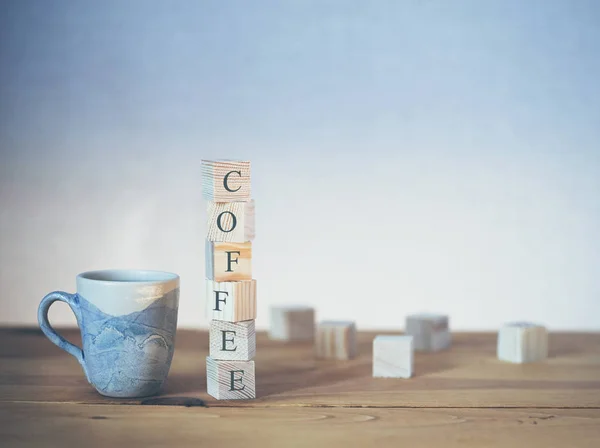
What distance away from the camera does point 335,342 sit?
136 centimetres

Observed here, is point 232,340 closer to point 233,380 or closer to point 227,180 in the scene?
point 233,380

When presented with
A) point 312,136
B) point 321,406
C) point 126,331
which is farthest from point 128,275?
point 312,136

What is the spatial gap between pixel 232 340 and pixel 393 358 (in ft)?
0.86

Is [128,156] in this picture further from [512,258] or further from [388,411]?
[388,411]

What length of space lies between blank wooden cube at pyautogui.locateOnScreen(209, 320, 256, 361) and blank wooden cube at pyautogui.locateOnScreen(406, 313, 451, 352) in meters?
0.41

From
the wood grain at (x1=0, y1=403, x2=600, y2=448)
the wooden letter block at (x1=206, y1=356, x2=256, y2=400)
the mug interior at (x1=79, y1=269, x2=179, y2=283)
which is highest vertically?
the mug interior at (x1=79, y1=269, x2=179, y2=283)

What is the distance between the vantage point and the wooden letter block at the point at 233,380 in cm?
109

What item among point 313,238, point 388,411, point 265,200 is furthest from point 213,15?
point 388,411

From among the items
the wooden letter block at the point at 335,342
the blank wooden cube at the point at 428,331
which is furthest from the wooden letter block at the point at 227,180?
the blank wooden cube at the point at 428,331

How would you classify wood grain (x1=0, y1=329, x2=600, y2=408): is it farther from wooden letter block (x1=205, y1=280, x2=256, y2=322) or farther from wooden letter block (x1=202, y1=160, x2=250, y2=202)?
wooden letter block (x1=202, y1=160, x2=250, y2=202)

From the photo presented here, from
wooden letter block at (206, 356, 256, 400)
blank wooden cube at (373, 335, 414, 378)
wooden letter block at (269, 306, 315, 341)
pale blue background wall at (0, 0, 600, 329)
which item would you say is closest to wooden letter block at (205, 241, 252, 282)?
wooden letter block at (206, 356, 256, 400)

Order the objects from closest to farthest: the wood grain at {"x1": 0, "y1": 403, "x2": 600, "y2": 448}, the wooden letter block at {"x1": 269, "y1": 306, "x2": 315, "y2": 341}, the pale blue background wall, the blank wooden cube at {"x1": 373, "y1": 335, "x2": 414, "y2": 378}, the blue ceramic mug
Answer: the wood grain at {"x1": 0, "y1": 403, "x2": 600, "y2": 448} → the blue ceramic mug → the blank wooden cube at {"x1": 373, "y1": 335, "x2": 414, "y2": 378} → the wooden letter block at {"x1": 269, "y1": 306, "x2": 315, "y2": 341} → the pale blue background wall

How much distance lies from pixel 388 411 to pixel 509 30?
3.32ft

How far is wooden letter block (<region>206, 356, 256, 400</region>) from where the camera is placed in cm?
109
